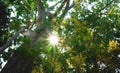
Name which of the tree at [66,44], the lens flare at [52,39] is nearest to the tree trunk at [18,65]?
the tree at [66,44]

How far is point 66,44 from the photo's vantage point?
8.23 meters

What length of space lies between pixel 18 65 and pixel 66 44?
1844mm

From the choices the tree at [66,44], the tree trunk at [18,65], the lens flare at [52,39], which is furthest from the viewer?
the lens flare at [52,39]

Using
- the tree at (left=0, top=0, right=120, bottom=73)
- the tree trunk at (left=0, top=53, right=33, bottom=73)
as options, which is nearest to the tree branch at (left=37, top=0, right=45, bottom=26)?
the tree at (left=0, top=0, right=120, bottom=73)

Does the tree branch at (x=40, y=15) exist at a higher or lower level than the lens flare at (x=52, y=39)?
higher

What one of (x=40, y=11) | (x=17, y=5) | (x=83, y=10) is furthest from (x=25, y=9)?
(x=40, y=11)

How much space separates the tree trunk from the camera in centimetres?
763

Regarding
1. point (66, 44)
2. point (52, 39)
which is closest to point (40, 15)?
point (52, 39)

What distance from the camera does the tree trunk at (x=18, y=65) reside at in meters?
7.63

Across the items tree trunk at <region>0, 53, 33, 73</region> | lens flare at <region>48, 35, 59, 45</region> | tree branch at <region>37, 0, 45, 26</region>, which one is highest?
tree branch at <region>37, 0, 45, 26</region>

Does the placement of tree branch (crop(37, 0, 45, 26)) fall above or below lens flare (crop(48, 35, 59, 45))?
above

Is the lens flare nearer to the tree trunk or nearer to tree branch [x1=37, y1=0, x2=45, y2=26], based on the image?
tree branch [x1=37, y1=0, x2=45, y2=26]

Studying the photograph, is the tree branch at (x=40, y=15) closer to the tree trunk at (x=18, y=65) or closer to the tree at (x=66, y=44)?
the tree at (x=66, y=44)

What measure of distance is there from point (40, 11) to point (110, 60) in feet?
19.5
